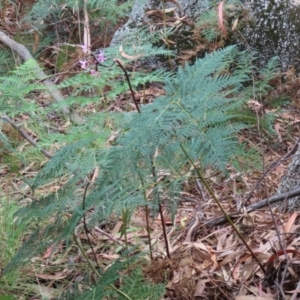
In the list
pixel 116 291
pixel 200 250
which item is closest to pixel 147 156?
pixel 116 291

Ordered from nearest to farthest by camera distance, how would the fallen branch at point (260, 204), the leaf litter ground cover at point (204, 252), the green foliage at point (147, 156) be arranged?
1. the green foliage at point (147, 156)
2. the leaf litter ground cover at point (204, 252)
3. the fallen branch at point (260, 204)

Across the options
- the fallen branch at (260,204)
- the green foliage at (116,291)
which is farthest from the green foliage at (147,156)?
the fallen branch at (260,204)

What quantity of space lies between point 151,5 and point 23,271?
71.4 inches

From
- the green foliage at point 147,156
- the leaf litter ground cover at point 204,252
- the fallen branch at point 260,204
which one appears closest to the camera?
the green foliage at point 147,156

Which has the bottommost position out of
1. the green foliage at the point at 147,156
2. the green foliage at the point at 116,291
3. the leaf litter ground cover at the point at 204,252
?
the leaf litter ground cover at the point at 204,252

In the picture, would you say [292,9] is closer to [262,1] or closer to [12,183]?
[262,1]

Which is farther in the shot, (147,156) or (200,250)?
(200,250)

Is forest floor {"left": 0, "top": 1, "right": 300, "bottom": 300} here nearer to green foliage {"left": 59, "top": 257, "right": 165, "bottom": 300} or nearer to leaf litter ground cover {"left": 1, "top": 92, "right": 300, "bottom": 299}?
leaf litter ground cover {"left": 1, "top": 92, "right": 300, "bottom": 299}

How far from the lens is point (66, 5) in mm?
3268

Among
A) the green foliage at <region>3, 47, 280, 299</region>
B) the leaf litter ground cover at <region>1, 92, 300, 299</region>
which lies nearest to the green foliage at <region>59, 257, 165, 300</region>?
the green foliage at <region>3, 47, 280, 299</region>

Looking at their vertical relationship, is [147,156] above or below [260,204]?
above

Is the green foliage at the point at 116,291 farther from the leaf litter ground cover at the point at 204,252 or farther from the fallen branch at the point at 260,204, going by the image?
the fallen branch at the point at 260,204

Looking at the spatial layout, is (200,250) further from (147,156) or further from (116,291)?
(147,156)

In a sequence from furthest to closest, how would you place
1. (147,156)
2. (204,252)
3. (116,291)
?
1. (204,252)
2. (116,291)
3. (147,156)
